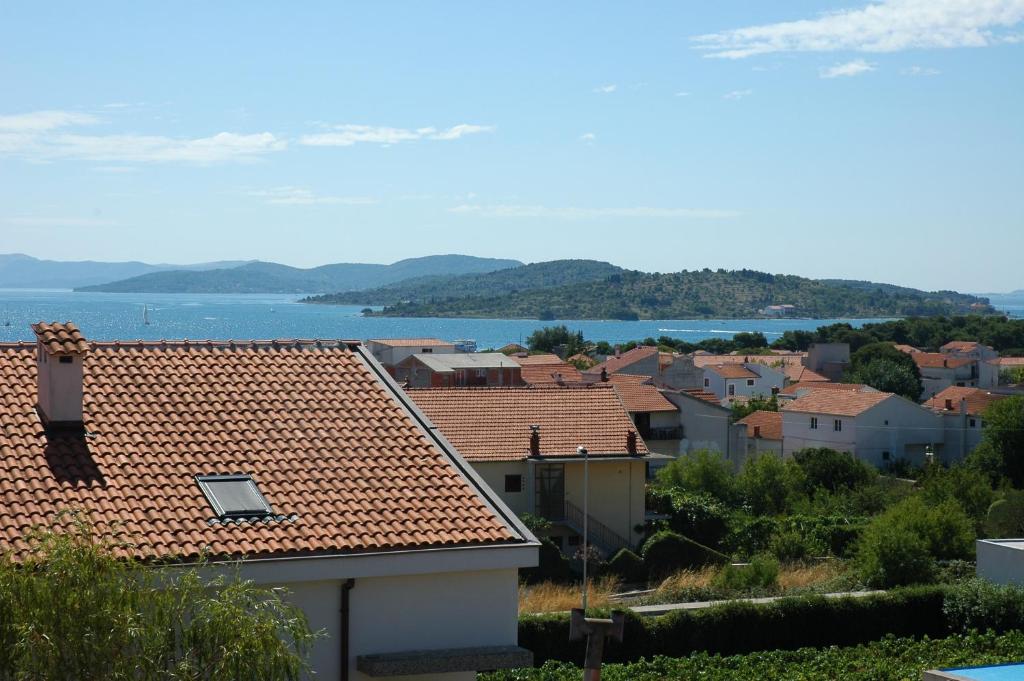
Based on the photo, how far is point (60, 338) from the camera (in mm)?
11734

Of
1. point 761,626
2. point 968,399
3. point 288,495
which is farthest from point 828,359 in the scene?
point 288,495

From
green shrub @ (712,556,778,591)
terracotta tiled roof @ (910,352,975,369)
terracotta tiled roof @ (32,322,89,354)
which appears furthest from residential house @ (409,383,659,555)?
terracotta tiled roof @ (910,352,975,369)

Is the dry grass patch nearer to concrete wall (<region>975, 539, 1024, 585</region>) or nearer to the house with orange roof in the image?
concrete wall (<region>975, 539, 1024, 585</region>)

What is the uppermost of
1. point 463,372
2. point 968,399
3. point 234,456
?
point 234,456

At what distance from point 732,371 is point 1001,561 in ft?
248

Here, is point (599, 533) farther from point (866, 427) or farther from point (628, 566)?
point (866, 427)

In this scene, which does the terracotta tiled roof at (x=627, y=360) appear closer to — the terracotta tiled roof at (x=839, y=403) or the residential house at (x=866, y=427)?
the terracotta tiled roof at (x=839, y=403)

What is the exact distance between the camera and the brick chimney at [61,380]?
11471 mm

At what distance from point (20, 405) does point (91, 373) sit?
1.01m

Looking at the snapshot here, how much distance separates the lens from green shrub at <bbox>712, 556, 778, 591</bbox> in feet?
87.9

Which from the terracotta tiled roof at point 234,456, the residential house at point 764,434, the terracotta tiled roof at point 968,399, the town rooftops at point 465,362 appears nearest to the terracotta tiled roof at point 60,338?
the terracotta tiled roof at point 234,456

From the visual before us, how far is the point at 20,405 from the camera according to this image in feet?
38.7

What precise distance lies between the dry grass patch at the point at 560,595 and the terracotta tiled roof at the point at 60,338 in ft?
40.2

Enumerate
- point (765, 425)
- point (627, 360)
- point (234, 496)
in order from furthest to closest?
point (627, 360), point (765, 425), point (234, 496)
